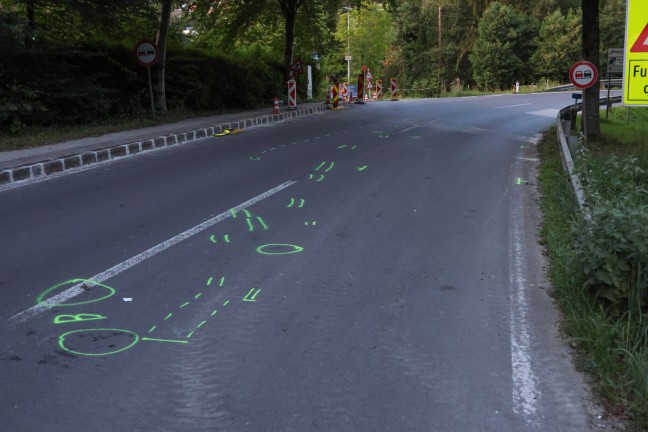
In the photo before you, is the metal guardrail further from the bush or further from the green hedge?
the green hedge

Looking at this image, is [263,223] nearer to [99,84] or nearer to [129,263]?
[129,263]

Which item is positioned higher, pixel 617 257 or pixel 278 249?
pixel 617 257

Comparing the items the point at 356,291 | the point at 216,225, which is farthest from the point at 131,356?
the point at 216,225

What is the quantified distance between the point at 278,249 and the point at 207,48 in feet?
66.9

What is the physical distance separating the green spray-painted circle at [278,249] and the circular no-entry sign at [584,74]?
971 centimetres

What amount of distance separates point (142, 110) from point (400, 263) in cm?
1383

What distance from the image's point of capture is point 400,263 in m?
6.07

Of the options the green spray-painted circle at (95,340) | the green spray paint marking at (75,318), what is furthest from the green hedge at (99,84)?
the green spray-painted circle at (95,340)

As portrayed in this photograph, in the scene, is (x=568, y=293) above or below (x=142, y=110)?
below

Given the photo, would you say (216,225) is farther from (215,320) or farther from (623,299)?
(623,299)

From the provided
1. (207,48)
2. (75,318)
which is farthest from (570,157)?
(207,48)

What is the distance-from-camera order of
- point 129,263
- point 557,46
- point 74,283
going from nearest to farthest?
point 74,283
point 129,263
point 557,46

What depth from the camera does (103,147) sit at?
12.9 meters

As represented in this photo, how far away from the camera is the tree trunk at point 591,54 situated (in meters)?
14.5
